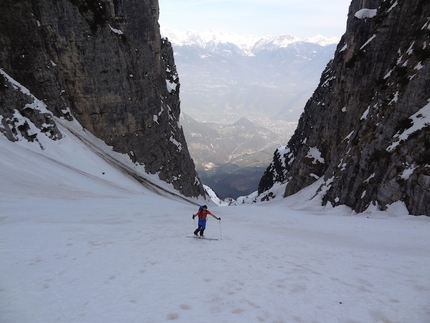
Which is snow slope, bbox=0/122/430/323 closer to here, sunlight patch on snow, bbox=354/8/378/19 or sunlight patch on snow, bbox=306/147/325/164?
sunlight patch on snow, bbox=354/8/378/19

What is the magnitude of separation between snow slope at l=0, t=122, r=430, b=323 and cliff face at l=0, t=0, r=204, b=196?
22029 mm

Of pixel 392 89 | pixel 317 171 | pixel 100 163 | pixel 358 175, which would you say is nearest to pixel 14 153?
pixel 100 163

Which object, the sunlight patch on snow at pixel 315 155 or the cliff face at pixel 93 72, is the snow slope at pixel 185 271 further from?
the sunlight patch on snow at pixel 315 155

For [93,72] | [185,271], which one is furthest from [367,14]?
[185,271]

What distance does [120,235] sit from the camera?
13578 millimetres

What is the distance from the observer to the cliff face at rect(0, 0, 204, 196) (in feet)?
134

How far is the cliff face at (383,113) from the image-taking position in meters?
24.3

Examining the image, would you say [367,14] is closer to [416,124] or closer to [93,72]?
[416,124]

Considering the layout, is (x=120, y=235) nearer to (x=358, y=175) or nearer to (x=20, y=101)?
(x=358, y=175)

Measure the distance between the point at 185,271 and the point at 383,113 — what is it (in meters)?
32.0

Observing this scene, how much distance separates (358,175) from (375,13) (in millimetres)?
31127

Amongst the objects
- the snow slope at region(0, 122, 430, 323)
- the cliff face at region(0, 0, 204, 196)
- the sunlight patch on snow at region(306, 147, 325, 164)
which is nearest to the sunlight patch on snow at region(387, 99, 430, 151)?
the snow slope at region(0, 122, 430, 323)

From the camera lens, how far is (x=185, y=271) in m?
9.54

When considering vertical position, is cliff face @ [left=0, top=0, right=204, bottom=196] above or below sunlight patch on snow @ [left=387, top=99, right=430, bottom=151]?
above
